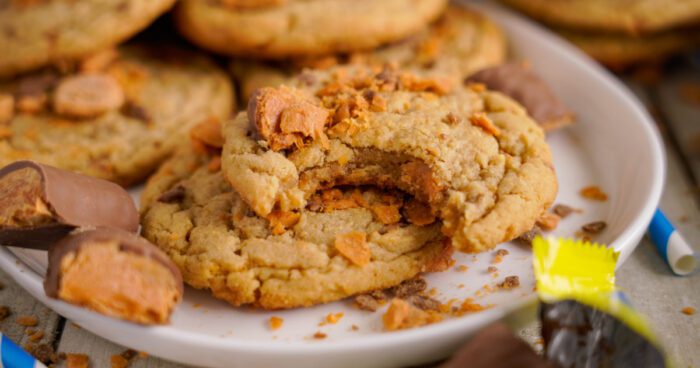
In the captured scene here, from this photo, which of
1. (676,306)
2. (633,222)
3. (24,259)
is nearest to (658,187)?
(633,222)

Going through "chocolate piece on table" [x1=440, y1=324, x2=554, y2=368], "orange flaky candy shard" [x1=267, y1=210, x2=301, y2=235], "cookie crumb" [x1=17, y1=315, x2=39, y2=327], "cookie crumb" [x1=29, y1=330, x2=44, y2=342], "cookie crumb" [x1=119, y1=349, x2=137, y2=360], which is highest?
"chocolate piece on table" [x1=440, y1=324, x2=554, y2=368]

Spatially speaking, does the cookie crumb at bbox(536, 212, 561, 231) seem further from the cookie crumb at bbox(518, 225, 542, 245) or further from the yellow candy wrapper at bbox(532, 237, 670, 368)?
the yellow candy wrapper at bbox(532, 237, 670, 368)

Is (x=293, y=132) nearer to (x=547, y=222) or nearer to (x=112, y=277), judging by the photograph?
(x=112, y=277)

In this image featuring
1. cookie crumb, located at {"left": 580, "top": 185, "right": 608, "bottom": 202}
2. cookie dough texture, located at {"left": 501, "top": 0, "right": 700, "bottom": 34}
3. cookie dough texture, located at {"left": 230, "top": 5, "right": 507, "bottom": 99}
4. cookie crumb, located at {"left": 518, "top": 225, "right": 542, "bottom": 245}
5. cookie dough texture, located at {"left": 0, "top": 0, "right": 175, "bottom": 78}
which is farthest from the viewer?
cookie dough texture, located at {"left": 501, "top": 0, "right": 700, "bottom": 34}

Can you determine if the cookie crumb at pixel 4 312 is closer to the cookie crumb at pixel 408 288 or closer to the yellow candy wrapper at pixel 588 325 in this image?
the cookie crumb at pixel 408 288

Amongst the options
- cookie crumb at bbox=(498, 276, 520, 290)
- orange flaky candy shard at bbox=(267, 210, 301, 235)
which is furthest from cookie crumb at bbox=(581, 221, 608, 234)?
orange flaky candy shard at bbox=(267, 210, 301, 235)

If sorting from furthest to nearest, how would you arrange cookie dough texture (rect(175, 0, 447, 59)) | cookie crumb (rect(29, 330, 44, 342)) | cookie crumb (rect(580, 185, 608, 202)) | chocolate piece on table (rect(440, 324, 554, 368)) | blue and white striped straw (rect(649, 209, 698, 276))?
cookie dough texture (rect(175, 0, 447, 59))
cookie crumb (rect(580, 185, 608, 202))
blue and white striped straw (rect(649, 209, 698, 276))
cookie crumb (rect(29, 330, 44, 342))
chocolate piece on table (rect(440, 324, 554, 368))

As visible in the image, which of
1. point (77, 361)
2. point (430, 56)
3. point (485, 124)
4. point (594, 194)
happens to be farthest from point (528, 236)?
point (77, 361)
